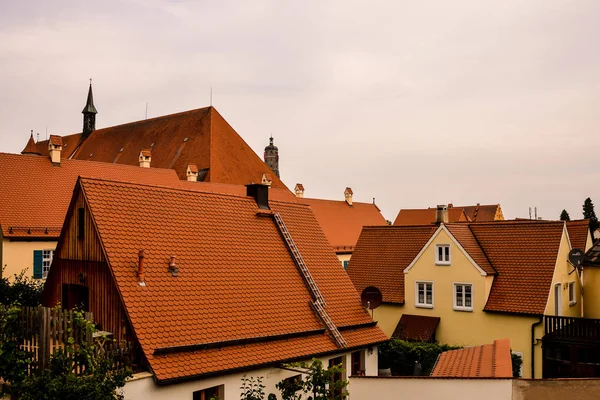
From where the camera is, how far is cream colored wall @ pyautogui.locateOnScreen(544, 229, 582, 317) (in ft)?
76.4

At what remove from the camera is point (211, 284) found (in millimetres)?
14875

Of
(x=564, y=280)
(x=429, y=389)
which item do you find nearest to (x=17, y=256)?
(x=429, y=389)

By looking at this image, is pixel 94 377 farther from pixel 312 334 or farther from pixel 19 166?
pixel 19 166

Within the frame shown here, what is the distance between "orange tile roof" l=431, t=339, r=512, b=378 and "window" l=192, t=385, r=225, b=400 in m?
5.12

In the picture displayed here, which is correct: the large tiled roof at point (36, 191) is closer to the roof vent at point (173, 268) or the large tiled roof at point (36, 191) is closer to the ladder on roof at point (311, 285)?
the ladder on roof at point (311, 285)

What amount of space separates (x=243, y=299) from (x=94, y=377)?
5.57 meters

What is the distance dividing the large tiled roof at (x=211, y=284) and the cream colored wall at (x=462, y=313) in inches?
301

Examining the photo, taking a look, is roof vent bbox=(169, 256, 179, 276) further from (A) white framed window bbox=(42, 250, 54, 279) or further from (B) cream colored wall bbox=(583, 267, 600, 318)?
(B) cream colored wall bbox=(583, 267, 600, 318)

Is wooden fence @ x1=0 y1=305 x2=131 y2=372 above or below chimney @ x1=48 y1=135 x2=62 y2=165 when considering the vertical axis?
below

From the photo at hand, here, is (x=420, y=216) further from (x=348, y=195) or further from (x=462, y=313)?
(x=462, y=313)

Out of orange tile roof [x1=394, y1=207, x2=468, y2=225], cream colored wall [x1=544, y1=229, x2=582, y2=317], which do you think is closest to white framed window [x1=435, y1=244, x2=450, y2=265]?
cream colored wall [x1=544, y1=229, x2=582, y2=317]

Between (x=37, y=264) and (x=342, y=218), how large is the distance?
1340 inches

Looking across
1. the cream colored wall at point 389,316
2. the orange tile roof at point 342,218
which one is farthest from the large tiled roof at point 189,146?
the cream colored wall at point 389,316

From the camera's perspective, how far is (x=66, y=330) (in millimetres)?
11133
